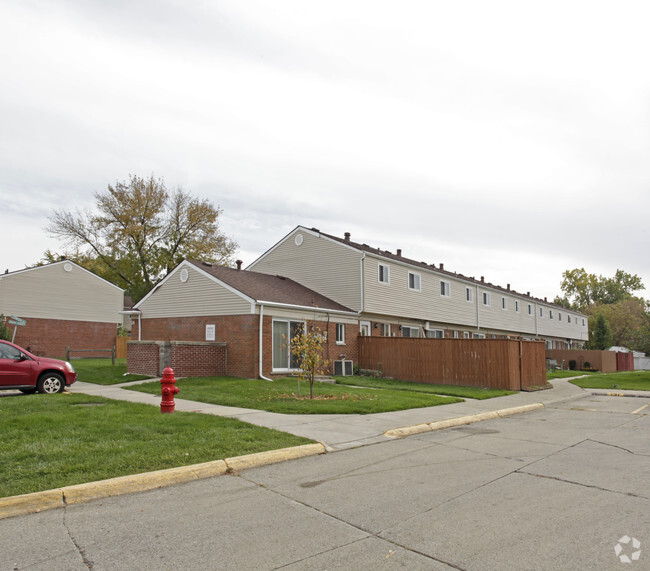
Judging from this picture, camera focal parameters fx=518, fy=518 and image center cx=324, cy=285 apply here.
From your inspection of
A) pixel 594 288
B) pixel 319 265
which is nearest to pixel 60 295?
pixel 319 265

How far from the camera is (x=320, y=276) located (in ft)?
89.4

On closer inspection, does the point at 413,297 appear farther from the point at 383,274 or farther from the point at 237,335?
the point at 237,335

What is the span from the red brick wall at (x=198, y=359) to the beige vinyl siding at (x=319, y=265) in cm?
782

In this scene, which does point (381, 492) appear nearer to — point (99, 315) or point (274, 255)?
point (274, 255)

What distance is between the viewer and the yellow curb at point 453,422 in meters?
9.64

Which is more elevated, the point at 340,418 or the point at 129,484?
the point at 129,484

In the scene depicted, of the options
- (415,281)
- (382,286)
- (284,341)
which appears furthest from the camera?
(415,281)

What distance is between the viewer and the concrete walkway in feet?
29.7

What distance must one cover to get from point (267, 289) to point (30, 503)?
17.4 meters

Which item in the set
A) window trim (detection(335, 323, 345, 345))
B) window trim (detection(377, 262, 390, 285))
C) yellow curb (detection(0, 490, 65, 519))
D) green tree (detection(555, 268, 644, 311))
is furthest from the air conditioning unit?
green tree (detection(555, 268, 644, 311))

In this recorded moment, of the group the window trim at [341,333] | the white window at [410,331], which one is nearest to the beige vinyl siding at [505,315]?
the white window at [410,331]

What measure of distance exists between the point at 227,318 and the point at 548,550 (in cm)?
1720

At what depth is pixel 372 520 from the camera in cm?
493

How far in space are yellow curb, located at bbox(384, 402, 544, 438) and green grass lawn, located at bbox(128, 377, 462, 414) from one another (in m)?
1.59
